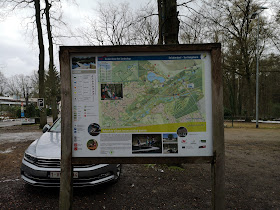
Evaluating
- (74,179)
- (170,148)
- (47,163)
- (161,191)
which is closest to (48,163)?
(47,163)

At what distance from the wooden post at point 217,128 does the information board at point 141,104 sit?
0.19ft

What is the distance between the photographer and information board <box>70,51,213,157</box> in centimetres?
237

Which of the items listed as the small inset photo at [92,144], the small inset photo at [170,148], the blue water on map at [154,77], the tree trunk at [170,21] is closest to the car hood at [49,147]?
the small inset photo at [92,144]

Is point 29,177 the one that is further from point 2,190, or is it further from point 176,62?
point 176,62

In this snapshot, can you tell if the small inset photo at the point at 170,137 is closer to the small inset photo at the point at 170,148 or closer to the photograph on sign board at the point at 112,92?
the small inset photo at the point at 170,148

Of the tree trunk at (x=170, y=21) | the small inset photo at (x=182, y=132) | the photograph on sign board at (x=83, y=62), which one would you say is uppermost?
the tree trunk at (x=170, y=21)

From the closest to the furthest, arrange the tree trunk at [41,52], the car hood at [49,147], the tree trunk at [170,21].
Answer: the car hood at [49,147]
the tree trunk at [170,21]
the tree trunk at [41,52]

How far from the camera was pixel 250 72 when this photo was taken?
2439 cm

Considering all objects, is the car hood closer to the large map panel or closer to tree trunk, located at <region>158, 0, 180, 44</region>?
the large map panel

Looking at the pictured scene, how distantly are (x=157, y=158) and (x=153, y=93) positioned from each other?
2.48 ft

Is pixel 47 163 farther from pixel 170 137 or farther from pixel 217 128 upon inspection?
pixel 217 128

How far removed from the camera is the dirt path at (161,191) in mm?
3281

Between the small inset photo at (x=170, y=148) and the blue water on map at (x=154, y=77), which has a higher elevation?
the blue water on map at (x=154, y=77)

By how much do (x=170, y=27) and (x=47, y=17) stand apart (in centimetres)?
1393
